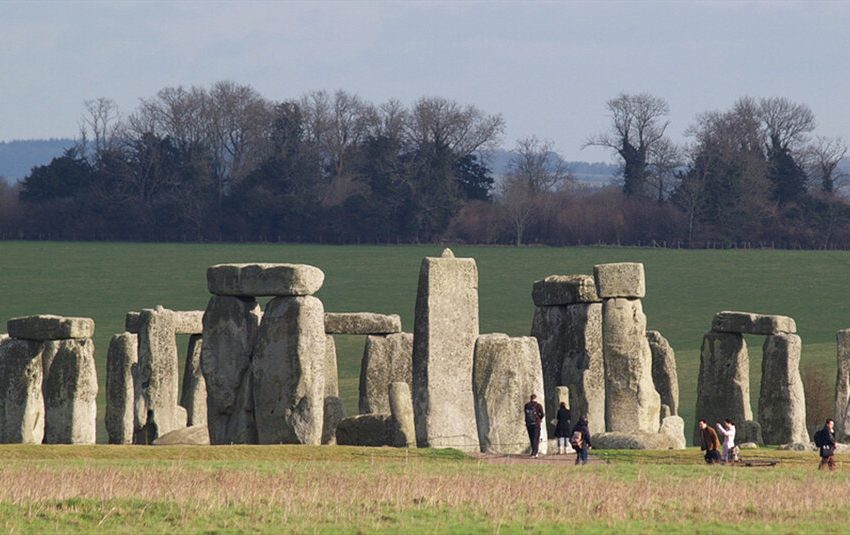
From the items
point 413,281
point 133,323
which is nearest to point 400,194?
point 413,281

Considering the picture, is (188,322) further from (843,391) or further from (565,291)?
(843,391)

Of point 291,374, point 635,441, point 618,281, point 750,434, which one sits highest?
point 618,281

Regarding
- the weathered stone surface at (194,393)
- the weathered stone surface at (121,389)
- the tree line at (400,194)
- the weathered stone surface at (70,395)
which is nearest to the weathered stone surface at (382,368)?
the weathered stone surface at (194,393)

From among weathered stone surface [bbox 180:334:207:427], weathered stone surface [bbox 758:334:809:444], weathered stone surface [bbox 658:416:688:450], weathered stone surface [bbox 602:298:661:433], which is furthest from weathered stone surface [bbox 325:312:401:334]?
weathered stone surface [bbox 758:334:809:444]

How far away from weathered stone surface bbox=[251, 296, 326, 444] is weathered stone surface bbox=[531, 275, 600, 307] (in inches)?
278

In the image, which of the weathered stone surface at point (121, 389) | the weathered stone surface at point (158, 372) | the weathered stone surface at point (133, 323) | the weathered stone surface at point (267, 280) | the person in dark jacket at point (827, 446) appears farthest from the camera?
the weathered stone surface at point (133, 323)

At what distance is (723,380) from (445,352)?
1004 centimetres

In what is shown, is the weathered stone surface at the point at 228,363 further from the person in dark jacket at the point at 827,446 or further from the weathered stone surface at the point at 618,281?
the person in dark jacket at the point at 827,446

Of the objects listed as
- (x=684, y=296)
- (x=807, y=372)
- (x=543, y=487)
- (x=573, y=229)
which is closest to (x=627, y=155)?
(x=573, y=229)

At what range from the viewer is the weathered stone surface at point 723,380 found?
134ft

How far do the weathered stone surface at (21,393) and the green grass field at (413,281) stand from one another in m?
20.1

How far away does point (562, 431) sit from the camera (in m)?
32.8

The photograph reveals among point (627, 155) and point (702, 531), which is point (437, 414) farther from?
point (627, 155)

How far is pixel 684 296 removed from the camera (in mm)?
79688
